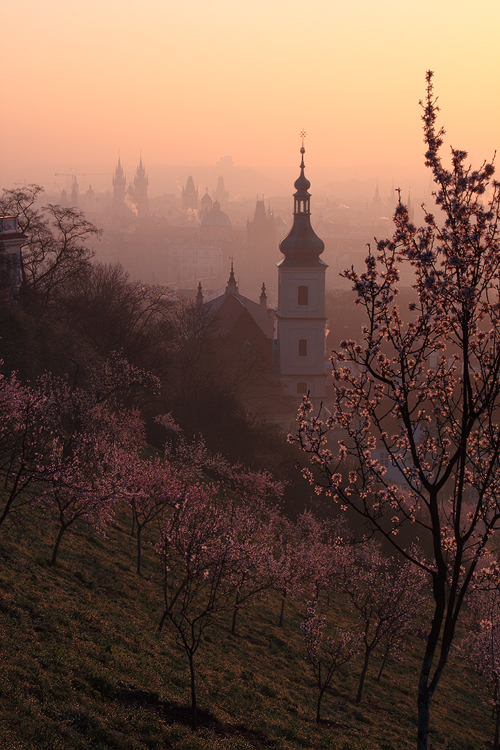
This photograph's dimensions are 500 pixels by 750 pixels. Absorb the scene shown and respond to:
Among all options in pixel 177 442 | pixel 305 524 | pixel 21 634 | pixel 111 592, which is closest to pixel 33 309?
pixel 177 442

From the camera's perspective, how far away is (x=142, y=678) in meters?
12.7

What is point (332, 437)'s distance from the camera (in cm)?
5966

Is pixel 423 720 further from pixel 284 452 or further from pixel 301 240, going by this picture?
pixel 301 240

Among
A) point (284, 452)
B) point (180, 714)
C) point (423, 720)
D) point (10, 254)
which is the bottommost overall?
point (180, 714)

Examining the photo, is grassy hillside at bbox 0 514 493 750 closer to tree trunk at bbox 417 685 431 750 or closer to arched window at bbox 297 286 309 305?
tree trunk at bbox 417 685 431 750

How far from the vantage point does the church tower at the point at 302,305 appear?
180ft

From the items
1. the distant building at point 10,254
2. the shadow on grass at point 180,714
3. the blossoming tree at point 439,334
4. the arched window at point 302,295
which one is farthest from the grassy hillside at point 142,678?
the arched window at point 302,295

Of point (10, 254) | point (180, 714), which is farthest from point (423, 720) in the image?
point (10, 254)

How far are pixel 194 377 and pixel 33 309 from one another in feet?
39.8

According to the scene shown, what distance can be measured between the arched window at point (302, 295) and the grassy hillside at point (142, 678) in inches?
1353

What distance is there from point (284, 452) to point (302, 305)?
15.7m

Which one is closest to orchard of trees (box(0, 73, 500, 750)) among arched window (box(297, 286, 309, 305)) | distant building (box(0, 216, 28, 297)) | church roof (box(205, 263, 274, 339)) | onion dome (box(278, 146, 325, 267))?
distant building (box(0, 216, 28, 297))

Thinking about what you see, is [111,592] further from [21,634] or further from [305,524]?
[305,524]

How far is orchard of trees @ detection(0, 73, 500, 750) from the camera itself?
9.45 metres
